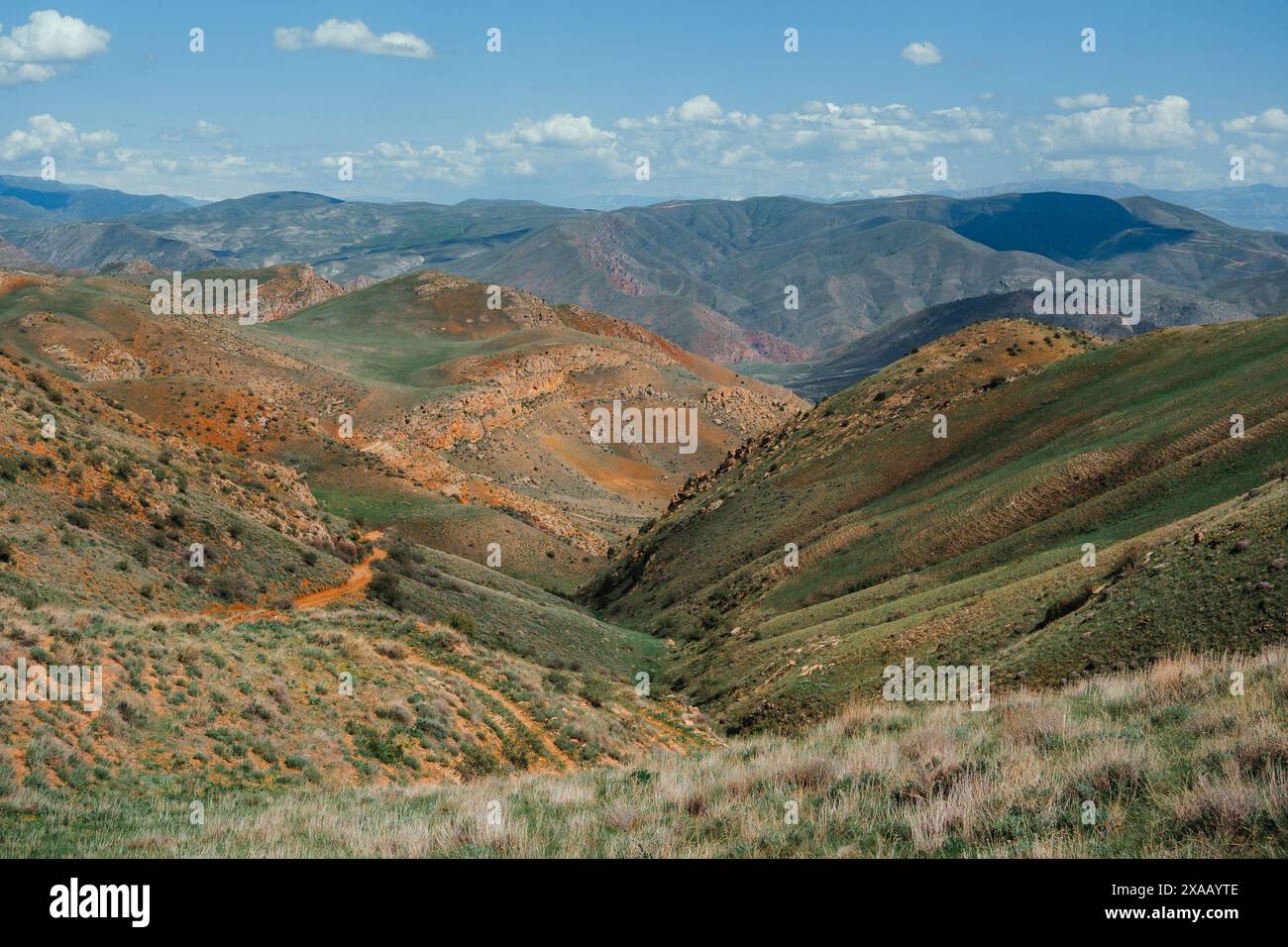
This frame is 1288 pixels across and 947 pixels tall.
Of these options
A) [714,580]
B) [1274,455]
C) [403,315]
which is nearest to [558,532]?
[714,580]

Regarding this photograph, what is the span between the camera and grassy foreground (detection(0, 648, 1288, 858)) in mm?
7164

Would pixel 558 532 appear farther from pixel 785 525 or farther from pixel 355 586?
pixel 355 586

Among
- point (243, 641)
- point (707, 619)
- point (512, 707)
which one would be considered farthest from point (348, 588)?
point (707, 619)

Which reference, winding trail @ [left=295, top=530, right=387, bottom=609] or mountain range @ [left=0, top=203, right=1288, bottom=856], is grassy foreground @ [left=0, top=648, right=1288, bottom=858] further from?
winding trail @ [left=295, top=530, right=387, bottom=609]

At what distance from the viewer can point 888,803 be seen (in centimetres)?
843

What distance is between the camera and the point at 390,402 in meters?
97.6

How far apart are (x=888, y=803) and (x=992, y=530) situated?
28.1 m

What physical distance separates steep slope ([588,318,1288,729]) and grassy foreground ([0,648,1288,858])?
8.50 m

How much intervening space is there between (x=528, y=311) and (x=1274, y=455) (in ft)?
482

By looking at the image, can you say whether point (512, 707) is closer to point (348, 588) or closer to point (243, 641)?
point (243, 641)

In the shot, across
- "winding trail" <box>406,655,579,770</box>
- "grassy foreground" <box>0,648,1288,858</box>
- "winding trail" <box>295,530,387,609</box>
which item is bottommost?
"winding trail" <box>406,655,579,770</box>

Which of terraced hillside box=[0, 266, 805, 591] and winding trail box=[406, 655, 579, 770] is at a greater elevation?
terraced hillside box=[0, 266, 805, 591]

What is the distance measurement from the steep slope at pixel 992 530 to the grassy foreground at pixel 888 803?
8.50 m

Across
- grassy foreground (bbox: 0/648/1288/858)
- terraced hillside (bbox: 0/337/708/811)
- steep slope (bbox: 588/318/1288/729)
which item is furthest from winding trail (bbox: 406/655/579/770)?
grassy foreground (bbox: 0/648/1288/858)
